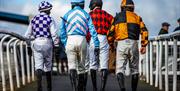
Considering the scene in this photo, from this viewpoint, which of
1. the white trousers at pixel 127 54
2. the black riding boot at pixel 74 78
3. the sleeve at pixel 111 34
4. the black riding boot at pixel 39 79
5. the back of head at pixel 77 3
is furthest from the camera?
the black riding boot at pixel 39 79

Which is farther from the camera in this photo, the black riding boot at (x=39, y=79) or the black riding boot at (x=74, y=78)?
the black riding boot at (x=39, y=79)

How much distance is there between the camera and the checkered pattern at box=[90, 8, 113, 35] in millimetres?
9781

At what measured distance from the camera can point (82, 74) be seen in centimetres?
845

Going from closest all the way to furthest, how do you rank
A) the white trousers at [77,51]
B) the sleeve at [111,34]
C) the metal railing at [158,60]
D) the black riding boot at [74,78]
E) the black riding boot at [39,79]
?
1. the white trousers at [77,51]
2. the black riding boot at [74,78]
3. the sleeve at [111,34]
4. the black riding boot at [39,79]
5. the metal railing at [158,60]

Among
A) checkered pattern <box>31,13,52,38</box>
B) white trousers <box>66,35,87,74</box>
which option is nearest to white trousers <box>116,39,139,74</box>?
white trousers <box>66,35,87,74</box>

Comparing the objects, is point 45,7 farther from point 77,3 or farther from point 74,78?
point 74,78

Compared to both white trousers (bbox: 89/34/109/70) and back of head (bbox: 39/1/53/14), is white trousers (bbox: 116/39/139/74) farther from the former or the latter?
back of head (bbox: 39/1/53/14)

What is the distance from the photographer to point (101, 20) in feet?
32.2

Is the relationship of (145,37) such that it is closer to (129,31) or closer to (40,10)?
(129,31)

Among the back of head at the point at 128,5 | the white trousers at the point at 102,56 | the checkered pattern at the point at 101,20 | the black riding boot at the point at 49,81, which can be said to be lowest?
the black riding boot at the point at 49,81

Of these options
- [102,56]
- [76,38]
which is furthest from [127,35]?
[102,56]

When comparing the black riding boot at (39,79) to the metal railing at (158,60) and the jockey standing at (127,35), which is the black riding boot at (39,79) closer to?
the jockey standing at (127,35)

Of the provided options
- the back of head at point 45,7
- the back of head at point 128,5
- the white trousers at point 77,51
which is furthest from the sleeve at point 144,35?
the back of head at point 45,7

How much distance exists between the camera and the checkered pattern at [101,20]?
9.78 m
